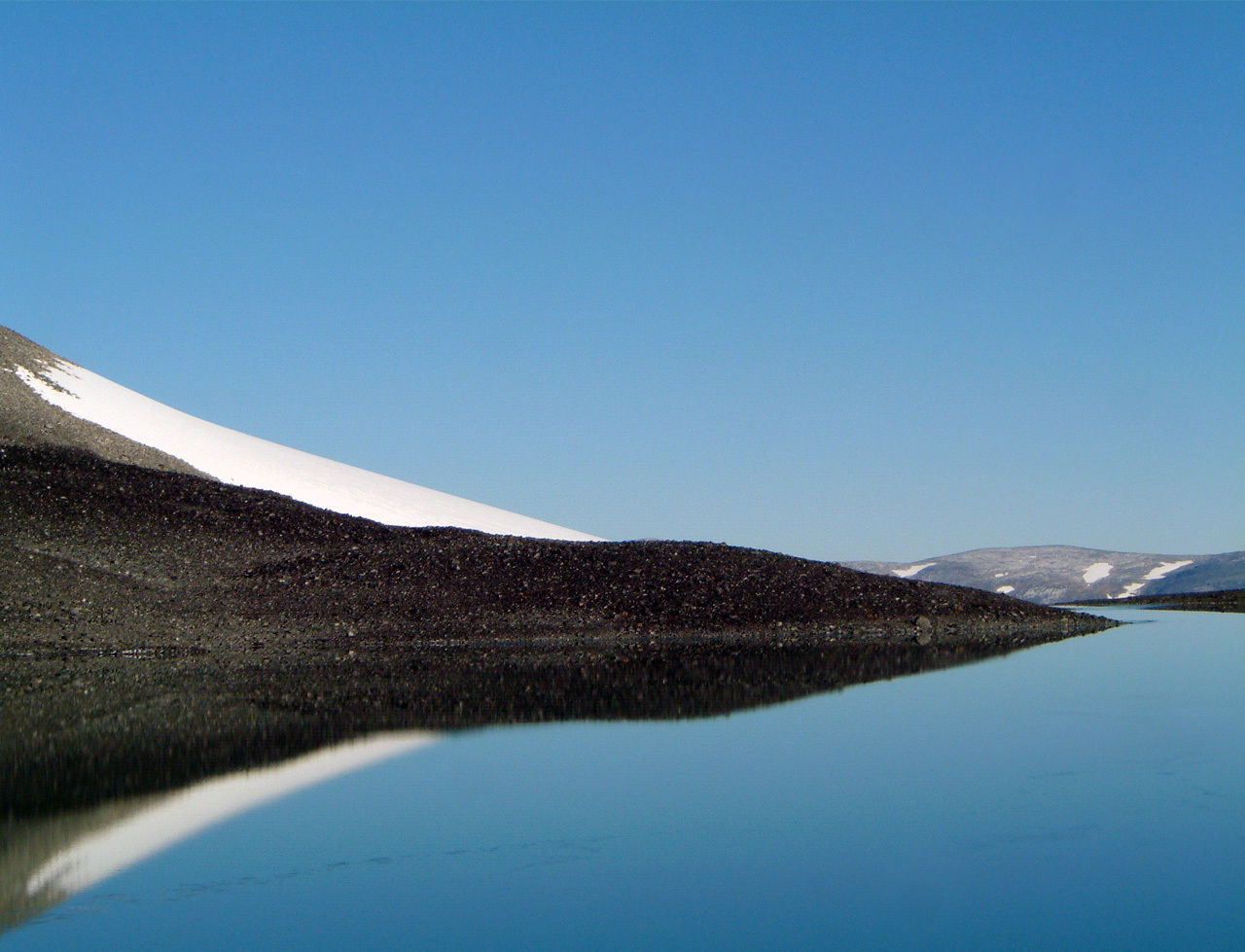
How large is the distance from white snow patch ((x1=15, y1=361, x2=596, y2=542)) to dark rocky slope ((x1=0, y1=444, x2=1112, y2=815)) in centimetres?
662

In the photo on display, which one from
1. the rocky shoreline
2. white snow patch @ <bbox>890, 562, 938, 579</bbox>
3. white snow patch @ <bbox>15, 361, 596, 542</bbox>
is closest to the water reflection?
white snow patch @ <bbox>15, 361, 596, 542</bbox>

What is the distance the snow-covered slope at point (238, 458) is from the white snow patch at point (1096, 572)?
66967 mm

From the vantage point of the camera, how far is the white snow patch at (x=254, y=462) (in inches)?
1542

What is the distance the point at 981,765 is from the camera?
408 inches

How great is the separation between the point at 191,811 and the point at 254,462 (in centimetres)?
3536

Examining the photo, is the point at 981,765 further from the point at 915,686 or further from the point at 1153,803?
the point at 915,686

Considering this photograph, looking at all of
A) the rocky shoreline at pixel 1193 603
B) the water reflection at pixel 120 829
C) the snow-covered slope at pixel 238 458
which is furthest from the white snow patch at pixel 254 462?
the water reflection at pixel 120 829

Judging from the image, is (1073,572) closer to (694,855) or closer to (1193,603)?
(1193,603)

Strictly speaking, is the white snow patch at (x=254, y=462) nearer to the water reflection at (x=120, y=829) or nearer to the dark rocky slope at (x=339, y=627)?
the dark rocky slope at (x=339, y=627)

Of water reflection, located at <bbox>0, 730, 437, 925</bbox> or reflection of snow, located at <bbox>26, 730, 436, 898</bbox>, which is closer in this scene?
water reflection, located at <bbox>0, 730, 437, 925</bbox>

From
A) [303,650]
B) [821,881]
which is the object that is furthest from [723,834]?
[303,650]

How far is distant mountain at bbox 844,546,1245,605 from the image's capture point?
95500mm

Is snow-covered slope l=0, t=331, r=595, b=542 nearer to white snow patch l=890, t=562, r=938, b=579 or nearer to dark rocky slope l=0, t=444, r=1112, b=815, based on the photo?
dark rocky slope l=0, t=444, r=1112, b=815

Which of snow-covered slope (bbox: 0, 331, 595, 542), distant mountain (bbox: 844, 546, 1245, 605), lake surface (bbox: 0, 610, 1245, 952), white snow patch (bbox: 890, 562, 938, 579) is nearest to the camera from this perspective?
lake surface (bbox: 0, 610, 1245, 952)
